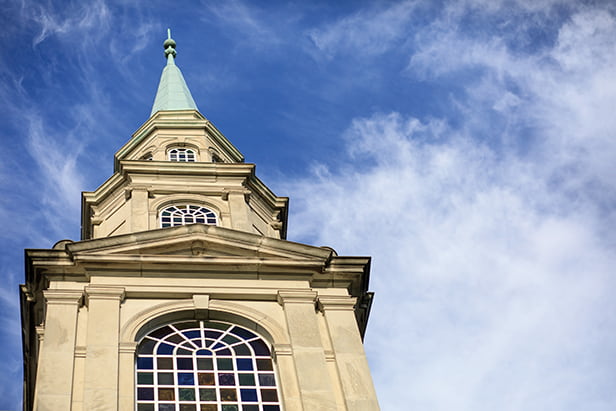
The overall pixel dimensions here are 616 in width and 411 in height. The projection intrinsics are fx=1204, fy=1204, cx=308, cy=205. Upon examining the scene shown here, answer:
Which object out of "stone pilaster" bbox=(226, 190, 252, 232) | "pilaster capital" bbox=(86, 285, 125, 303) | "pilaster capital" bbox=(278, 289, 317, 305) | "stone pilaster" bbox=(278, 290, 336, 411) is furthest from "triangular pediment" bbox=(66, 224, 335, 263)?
"stone pilaster" bbox=(226, 190, 252, 232)

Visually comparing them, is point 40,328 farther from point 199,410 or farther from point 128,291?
point 199,410

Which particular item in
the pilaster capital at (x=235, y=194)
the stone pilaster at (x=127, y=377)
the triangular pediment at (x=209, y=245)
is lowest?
the stone pilaster at (x=127, y=377)

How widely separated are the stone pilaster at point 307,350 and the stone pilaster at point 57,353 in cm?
539

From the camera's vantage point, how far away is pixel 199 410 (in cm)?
2784

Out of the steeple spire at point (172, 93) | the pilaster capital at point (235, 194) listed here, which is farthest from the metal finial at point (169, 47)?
the pilaster capital at point (235, 194)

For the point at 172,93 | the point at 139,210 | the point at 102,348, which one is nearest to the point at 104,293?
the point at 102,348

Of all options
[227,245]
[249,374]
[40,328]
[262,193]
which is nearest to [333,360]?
[249,374]

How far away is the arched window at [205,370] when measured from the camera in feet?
92.4

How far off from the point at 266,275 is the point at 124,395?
6.82 metres

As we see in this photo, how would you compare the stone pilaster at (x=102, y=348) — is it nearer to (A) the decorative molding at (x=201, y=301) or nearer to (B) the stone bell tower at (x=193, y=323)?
(B) the stone bell tower at (x=193, y=323)

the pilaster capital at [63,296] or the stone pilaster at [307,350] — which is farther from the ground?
the pilaster capital at [63,296]

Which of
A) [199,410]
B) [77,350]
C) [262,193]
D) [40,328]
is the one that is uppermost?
[262,193]

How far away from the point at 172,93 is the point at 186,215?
1361 cm

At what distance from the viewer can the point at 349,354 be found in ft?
98.9
